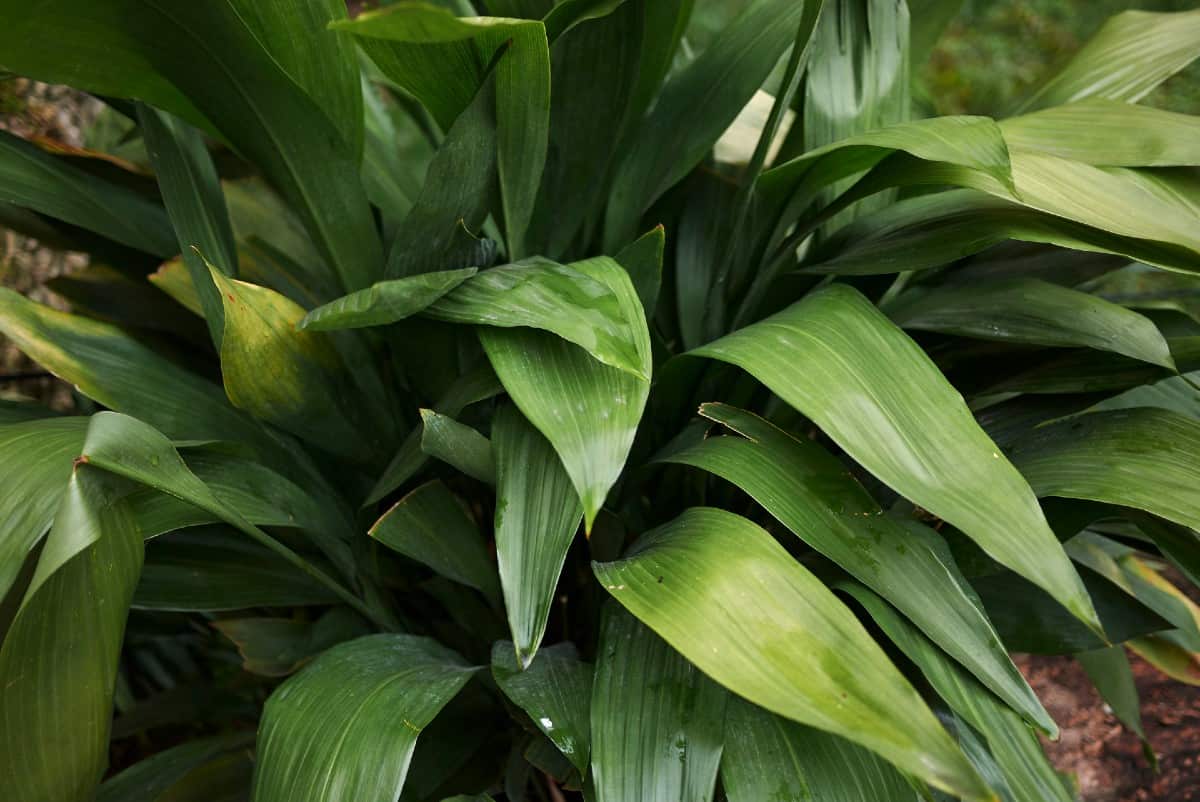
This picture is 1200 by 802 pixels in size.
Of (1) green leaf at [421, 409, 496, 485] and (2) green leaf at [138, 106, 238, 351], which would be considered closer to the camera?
(1) green leaf at [421, 409, 496, 485]

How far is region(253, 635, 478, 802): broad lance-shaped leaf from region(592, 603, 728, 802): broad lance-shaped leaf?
12cm

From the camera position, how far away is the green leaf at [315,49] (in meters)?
0.68

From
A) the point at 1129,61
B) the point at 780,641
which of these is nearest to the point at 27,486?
the point at 780,641

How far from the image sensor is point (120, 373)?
0.77m

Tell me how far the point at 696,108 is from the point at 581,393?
1.38 feet

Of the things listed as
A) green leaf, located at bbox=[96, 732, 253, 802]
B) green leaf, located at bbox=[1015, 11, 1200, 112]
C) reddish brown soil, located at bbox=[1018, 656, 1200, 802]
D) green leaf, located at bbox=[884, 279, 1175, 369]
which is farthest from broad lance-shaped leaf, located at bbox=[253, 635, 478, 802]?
reddish brown soil, located at bbox=[1018, 656, 1200, 802]

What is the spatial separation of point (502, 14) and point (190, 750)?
0.71 m

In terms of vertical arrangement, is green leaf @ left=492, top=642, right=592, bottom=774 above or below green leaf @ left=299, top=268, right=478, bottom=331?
below

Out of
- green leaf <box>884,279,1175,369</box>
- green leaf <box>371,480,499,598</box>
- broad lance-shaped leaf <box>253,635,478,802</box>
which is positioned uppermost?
green leaf <box>884,279,1175,369</box>

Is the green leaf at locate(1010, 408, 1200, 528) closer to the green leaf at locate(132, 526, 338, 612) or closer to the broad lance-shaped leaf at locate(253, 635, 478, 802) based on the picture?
the broad lance-shaped leaf at locate(253, 635, 478, 802)

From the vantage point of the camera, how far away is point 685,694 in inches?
24.4

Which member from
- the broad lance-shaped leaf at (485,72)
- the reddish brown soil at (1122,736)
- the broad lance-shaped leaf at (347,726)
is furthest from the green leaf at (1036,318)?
the reddish brown soil at (1122,736)

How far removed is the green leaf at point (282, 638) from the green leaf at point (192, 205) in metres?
0.27

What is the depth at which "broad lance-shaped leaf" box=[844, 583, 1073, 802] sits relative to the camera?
1.95ft
